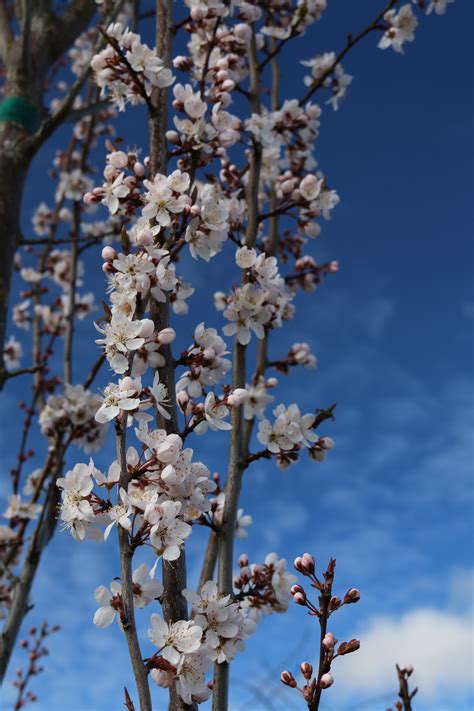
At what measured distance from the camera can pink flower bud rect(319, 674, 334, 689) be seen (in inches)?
71.6

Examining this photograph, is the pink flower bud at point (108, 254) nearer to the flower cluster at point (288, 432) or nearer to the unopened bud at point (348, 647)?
the flower cluster at point (288, 432)

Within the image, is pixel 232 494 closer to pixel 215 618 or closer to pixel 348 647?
pixel 215 618

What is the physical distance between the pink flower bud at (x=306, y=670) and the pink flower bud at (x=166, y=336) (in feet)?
3.63

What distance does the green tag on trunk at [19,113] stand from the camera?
4.40 metres

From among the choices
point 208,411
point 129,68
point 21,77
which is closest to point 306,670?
point 208,411

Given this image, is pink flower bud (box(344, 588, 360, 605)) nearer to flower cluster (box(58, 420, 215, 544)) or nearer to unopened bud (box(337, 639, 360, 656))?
unopened bud (box(337, 639, 360, 656))

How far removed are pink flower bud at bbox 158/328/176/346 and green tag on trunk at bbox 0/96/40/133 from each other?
279cm

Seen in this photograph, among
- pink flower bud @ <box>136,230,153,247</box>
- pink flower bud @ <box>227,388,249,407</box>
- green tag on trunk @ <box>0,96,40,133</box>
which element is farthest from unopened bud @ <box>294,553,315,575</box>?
green tag on trunk @ <box>0,96,40,133</box>

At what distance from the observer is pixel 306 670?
1.92 m

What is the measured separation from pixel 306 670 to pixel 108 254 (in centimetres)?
149

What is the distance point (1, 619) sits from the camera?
481 centimetres

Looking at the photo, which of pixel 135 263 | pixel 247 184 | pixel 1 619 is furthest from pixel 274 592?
pixel 1 619

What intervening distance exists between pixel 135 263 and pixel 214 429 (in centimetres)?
65

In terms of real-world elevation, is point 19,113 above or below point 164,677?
above
